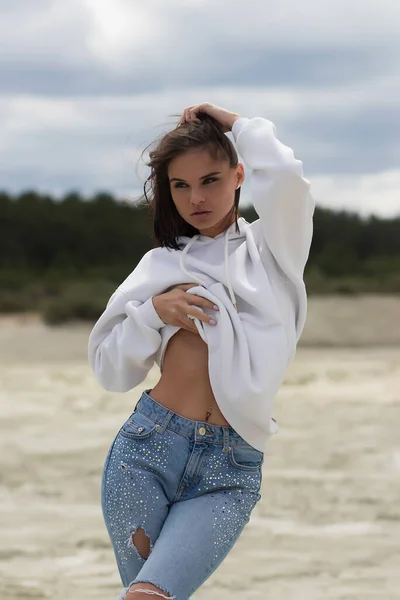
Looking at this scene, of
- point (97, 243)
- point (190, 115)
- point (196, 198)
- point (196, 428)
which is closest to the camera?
point (196, 428)

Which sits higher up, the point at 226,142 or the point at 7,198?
the point at 226,142

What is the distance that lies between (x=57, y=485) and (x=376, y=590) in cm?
272

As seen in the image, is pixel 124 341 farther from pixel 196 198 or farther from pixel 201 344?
pixel 196 198

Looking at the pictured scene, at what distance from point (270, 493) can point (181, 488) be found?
381cm

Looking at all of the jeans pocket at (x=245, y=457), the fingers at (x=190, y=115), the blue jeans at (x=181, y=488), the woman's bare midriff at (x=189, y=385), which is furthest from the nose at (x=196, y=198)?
the jeans pocket at (x=245, y=457)

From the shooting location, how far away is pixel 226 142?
9.37 feet

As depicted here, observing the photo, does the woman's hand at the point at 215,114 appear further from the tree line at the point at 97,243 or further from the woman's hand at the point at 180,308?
the tree line at the point at 97,243

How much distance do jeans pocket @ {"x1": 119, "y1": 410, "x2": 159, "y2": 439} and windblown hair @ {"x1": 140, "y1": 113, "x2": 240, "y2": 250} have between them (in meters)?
0.51

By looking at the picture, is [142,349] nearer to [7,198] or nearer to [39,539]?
[39,539]

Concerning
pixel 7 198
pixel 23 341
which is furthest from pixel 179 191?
pixel 7 198

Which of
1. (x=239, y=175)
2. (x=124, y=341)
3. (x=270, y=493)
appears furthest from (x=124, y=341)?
(x=270, y=493)

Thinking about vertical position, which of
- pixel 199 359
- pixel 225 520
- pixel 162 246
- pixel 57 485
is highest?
pixel 162 246

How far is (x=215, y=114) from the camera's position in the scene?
9.57 feet

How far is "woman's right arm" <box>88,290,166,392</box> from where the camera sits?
110 inches
